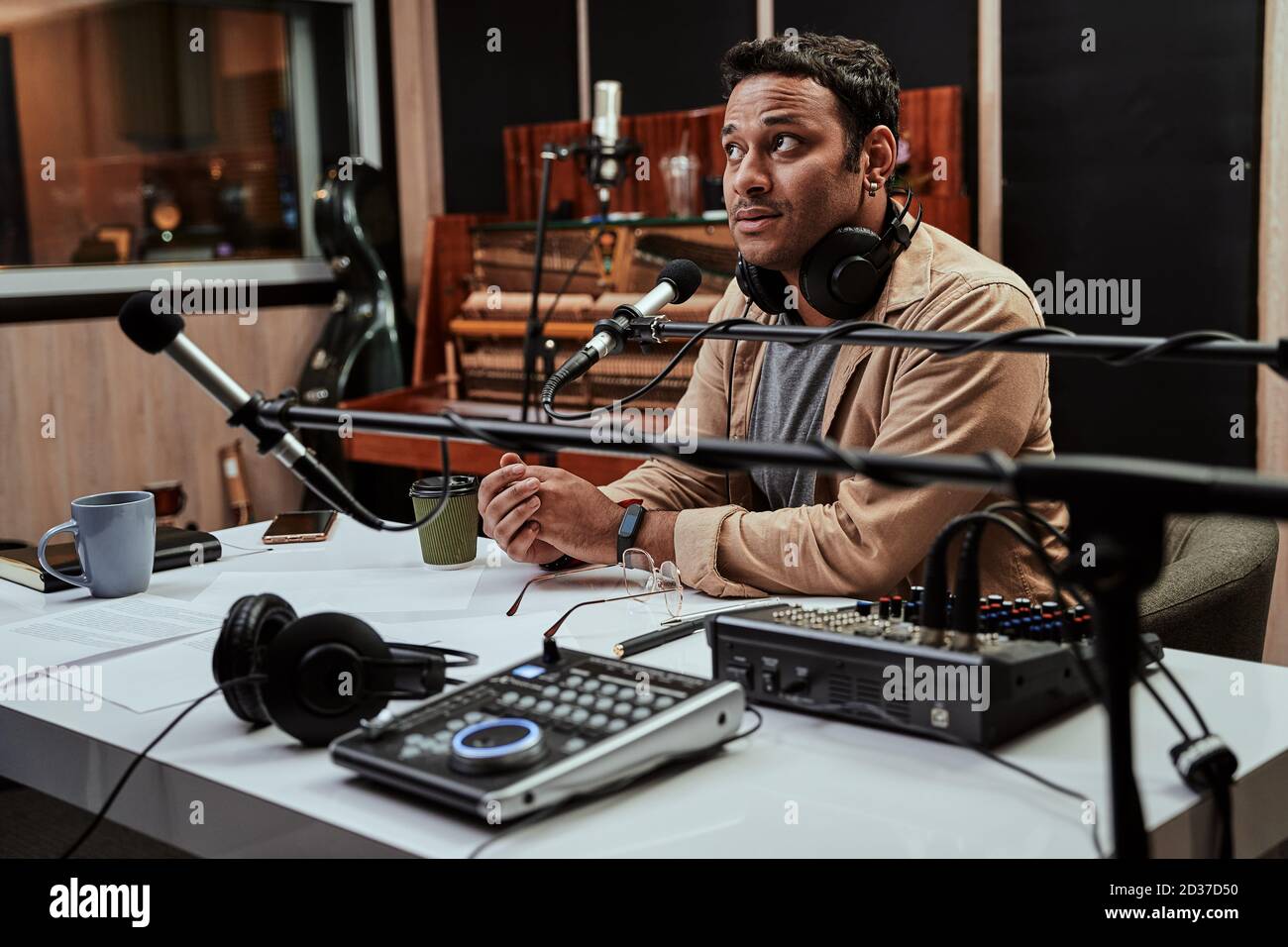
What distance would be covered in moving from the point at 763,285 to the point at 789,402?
0.70 feet

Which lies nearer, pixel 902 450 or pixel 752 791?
pixel 752 791

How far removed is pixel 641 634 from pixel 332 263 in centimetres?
340

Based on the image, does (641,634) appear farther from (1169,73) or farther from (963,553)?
(1169,73)

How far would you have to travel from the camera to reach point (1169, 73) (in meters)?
3.24

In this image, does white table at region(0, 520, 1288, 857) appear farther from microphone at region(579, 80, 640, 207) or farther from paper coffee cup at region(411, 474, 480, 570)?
microphone at region(579, 80, 640, 207)

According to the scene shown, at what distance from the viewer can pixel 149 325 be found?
1.07 m

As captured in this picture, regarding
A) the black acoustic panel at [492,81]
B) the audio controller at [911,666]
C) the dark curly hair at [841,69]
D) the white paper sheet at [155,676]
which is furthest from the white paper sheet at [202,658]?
the black acoustic panel at [492,81]

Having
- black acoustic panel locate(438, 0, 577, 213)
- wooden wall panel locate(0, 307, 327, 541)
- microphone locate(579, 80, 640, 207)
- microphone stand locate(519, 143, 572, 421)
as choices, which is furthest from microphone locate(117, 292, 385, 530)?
black acoustic panel locate(438, 0, 577, 213)

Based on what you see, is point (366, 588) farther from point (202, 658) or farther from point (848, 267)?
point (848, 267)

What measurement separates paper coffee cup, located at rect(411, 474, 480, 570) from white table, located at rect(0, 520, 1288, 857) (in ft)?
2.01

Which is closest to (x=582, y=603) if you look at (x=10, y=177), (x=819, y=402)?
(x=819, y=402)

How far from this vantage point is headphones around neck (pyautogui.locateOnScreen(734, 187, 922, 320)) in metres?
2.01
